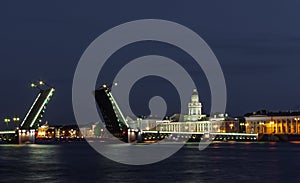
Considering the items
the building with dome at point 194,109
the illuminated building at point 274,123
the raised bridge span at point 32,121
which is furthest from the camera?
the building with dome at point 194,109

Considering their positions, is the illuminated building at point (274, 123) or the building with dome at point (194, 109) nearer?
the illuminated building at point (274, 123)

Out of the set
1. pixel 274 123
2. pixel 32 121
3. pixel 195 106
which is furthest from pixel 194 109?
pixel 32 121

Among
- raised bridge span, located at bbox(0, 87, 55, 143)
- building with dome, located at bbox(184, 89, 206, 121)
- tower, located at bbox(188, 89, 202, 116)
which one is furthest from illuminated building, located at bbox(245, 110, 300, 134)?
raised bridge span, located at bbox(0, 87, 55, 143)

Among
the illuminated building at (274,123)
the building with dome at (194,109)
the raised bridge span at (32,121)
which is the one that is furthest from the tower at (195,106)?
the raised bridge span at (32,121)

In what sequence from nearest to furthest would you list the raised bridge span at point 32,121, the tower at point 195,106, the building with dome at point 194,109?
the raised bridge span at point 32,121 → the building with dome at point 194,109 → the tower at point 195,106

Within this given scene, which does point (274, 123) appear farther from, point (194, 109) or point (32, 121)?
point (32, 121)

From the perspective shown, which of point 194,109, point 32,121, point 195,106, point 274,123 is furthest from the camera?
point 195,106

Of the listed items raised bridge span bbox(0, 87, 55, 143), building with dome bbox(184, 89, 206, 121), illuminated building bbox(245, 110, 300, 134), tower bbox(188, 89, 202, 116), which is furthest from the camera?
tower bbox(188, 89, 202, 116)

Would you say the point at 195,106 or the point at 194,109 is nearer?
the point at 194,109

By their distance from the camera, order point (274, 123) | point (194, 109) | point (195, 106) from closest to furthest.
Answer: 1. point (274, 123)
2. point (194, 109)
3. point (195, 106)

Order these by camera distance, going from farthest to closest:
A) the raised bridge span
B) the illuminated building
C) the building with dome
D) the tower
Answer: the tower
the building with dome
the illuminated building
the raised bridge span

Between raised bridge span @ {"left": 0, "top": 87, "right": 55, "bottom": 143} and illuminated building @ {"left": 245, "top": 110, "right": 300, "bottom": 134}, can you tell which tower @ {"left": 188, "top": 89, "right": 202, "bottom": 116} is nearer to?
illuminated building @ {"left": 245, "top": 110, "right": 300, "bottom": 134}

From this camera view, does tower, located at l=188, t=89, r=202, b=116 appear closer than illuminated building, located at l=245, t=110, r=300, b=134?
No

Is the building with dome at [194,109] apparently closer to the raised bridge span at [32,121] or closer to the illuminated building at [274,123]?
the illuminated building at [274,123]
